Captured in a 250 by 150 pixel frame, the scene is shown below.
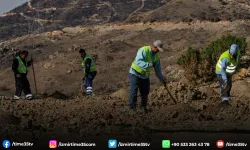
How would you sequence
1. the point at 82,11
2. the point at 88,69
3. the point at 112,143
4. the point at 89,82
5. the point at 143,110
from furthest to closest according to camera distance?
the point at 82,11 → the point at 89,82 → the point at 88,69 → the point at 143,110 → the point at 112,143

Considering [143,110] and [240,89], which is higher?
[143,110]

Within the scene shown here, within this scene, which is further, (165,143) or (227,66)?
(227,66)

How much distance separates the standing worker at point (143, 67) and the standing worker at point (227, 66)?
156cm

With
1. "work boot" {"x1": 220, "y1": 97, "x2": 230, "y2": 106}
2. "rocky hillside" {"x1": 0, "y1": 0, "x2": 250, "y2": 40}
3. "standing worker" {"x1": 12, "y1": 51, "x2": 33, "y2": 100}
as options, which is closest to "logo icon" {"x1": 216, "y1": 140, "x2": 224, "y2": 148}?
"work boot" {"x1": 220, "y1": 97, "x2": 230, "y2": 106}

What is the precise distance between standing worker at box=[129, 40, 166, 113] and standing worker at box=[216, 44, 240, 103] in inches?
61.5

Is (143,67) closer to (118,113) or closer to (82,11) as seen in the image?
(118,113)

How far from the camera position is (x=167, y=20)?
49.9 metres

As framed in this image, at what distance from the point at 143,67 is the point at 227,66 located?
2343 millimetres

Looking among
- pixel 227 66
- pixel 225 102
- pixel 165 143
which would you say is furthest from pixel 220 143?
pixel 227 66

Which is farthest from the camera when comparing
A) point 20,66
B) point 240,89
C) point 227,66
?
point 240,89

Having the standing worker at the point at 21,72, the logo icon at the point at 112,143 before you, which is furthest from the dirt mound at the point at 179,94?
the logo icon at the point at 112,143

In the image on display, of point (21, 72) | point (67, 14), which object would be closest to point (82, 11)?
point (67, 14)

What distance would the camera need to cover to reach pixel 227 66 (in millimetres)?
11703

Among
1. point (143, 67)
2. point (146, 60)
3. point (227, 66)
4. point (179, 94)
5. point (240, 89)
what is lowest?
point (240, 89)
